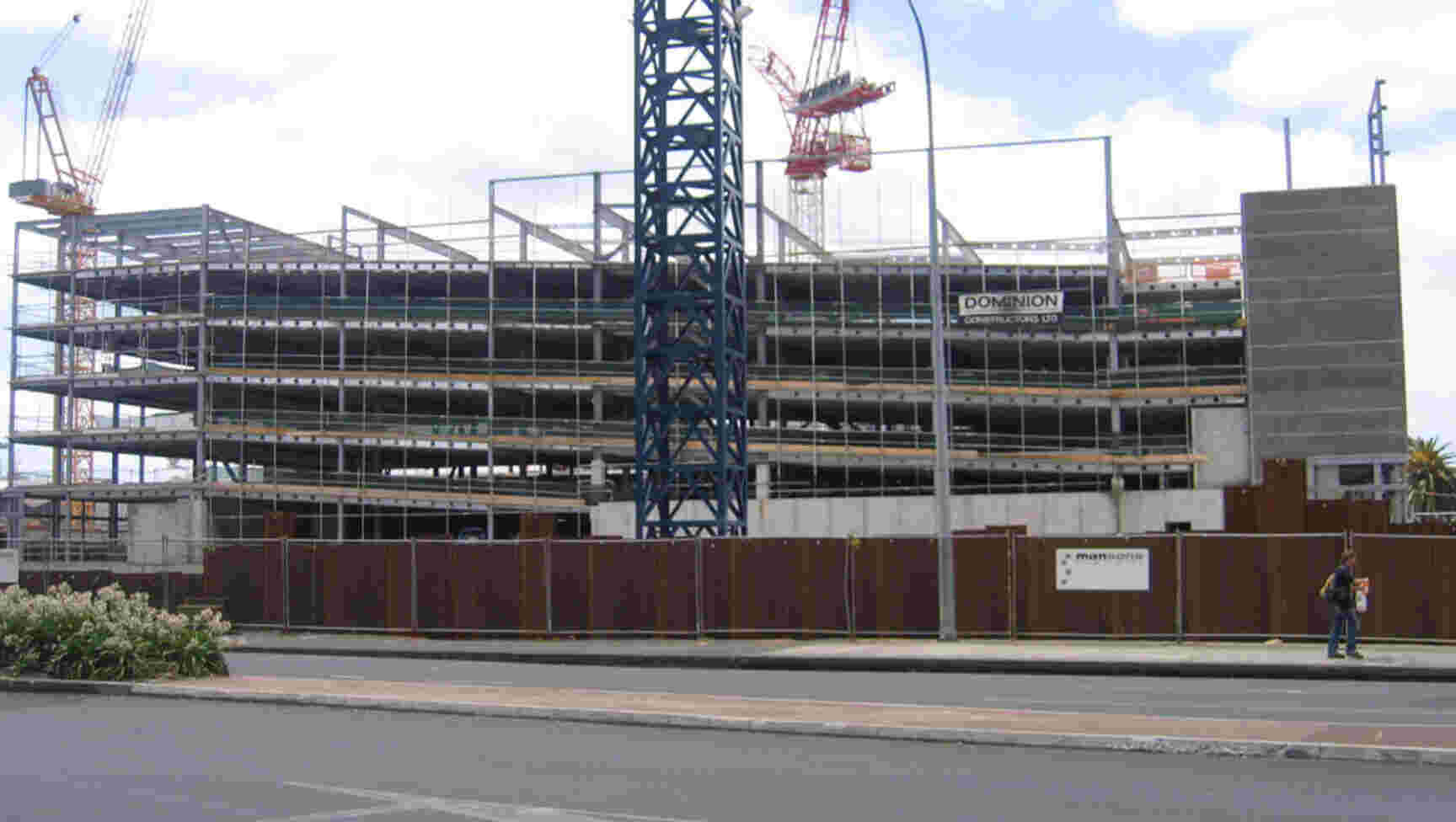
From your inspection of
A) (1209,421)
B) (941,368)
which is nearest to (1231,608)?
(941,368)

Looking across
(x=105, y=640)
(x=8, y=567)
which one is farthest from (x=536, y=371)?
(x=105, y=640)

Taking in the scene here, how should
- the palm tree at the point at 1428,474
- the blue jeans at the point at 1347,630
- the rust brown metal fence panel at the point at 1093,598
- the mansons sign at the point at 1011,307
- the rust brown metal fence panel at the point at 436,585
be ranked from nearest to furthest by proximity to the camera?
1. the blue jeans at the point at 1347,630
2. the rust brown metal fence panel at the point at 1093,598
3. the rust brown metal fence panel at the point at 436,585
4. the mansons sign at the point at 1011,307
5. the palm tree at the point at 1428,474

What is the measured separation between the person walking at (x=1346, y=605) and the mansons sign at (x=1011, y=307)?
131 ft

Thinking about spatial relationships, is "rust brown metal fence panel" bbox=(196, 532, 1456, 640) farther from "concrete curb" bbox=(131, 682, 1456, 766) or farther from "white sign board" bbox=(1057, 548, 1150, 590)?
"concrete curb" bbox=(131, 682, 1456, 766)

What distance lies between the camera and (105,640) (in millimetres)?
19578

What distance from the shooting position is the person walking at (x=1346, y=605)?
20938 millimetres

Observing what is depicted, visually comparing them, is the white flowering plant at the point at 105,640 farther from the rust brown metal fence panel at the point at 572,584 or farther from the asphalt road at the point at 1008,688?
the rust brown metal fence panel at the point at 572,584

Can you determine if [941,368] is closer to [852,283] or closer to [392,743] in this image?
[392,743]

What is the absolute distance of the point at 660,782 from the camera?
37.2 ft

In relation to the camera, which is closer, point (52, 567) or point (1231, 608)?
point (1231, 608)

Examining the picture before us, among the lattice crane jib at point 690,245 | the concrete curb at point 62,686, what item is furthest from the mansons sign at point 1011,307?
the concrete curb at point 62,686

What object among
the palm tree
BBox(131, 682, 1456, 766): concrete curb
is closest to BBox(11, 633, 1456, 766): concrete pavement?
BBox(131, 682, 1456, 766): concrete curb

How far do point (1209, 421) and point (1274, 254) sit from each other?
23.7 ft

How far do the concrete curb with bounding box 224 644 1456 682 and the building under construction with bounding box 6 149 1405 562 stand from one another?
106 feet
